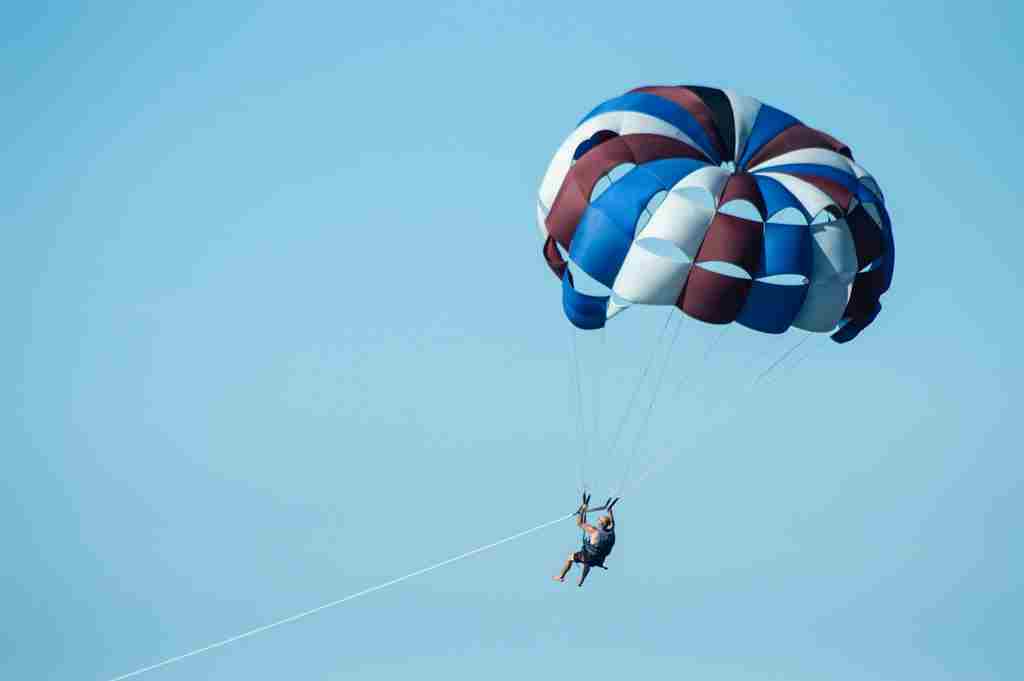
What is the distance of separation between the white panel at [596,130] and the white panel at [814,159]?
145 centimetres

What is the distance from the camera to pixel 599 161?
2834cm

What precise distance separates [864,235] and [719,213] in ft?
9.51

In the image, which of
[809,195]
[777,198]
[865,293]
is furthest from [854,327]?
Result: [777,198]

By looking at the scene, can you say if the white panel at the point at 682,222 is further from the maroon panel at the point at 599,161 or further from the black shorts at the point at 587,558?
the black shorts at the point at 587,558

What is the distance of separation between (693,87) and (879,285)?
17.6 ft

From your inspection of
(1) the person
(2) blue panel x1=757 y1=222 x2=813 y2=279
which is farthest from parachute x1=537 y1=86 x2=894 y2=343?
(1) the person

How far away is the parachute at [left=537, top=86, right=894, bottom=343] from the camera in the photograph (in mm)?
27656

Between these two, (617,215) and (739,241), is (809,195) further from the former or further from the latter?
(617,215)

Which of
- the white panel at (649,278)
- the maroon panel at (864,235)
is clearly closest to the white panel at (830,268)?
the maroon panel at (864,235)

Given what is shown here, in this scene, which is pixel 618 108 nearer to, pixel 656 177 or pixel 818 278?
pixel 656 177

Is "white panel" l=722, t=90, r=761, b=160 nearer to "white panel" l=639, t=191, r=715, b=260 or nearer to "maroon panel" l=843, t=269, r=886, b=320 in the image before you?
"white panel" l=639, t=191, r=715, b=260

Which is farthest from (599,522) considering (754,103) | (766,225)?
(754,103)

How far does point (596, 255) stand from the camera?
1117 inches

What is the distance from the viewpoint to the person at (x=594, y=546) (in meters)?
28.2
